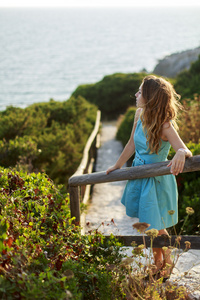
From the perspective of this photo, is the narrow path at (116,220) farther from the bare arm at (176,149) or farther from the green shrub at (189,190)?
the bare arm at (176,149)

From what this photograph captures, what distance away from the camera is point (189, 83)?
491 inches

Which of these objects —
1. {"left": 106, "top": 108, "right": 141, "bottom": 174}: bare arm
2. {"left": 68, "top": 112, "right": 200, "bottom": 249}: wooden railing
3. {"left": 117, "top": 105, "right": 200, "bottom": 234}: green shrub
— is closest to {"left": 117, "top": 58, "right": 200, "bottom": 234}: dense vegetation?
{"left": 117, "top": 105, "right": 200, "bottom": 234}: green shrub

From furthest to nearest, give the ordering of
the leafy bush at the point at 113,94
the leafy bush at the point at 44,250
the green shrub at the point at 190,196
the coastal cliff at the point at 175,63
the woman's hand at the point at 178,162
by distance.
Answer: the coastal cliff at the point at 175,63 < the leafy bush at the point at 113,94 < the green shrub at the point at 190,196 < the woman's hand at the point at 178,162 < the leafy bush at the point at 44,250

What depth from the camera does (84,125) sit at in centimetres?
990

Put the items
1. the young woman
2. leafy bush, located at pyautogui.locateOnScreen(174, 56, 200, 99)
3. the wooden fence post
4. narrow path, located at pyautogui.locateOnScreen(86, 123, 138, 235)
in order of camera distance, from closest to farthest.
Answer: the young woman → the wooden fence post → narrow path, located at pyautogui.locateOnScreen(86, 123, 138, 235) → leafy bush, located at pyautogui.locateOnScreen(174, 56, 200, 99)

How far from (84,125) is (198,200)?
5969 millimetres

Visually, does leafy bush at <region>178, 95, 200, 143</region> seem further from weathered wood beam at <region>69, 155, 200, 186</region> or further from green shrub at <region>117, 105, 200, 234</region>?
weathered wood beam at <region>69, 155, 200, 186</region>

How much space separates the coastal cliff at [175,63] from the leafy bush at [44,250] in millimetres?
21089

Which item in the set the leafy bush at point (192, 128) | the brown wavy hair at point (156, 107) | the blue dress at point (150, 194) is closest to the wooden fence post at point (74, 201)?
the blue dress at point (150, 194)

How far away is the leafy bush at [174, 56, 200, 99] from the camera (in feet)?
37.2

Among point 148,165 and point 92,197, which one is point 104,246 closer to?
point 148,165

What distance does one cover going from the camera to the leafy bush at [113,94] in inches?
617

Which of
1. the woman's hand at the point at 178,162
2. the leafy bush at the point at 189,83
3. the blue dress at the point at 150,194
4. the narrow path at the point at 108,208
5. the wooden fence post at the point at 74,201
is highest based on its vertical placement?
the woman's hand at the point at 178,162

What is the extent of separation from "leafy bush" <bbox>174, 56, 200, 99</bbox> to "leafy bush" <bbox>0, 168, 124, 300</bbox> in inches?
344
